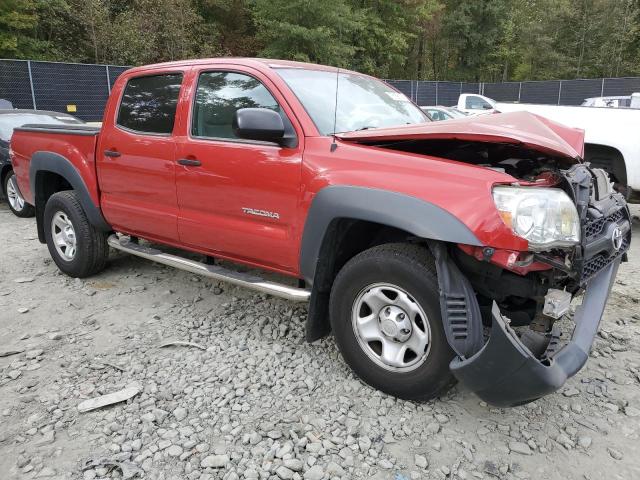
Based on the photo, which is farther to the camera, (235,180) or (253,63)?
(253,63)

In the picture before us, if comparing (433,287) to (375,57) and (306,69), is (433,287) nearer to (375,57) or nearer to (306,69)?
(306,69)

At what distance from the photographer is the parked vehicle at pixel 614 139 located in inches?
238

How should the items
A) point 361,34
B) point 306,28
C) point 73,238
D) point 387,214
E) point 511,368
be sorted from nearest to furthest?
point 511,368 < point 387,214 < point 73,238 < point 306,28 < point 361,34

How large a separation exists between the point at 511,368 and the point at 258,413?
136 centimetres

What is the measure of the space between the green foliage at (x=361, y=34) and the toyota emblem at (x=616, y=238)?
80.0ft

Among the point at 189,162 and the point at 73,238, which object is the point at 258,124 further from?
the point at 73,238

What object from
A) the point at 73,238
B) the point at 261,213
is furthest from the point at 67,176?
the point at 261,213

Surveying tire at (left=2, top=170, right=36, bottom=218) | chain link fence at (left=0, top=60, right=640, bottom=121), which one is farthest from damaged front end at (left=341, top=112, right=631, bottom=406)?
chain link fence at (left=0, top=60, right=640, bottom=121)

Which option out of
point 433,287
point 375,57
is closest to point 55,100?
point 433,287

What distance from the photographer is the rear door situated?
389 centimetres

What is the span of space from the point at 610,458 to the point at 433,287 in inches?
45.2

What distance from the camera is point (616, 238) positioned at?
2809 millimetres

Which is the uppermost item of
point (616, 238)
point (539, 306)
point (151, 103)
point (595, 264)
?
point (151, 103)

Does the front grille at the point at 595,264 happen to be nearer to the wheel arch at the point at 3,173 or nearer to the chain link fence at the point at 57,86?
the wheel arch at the point at 3,173
